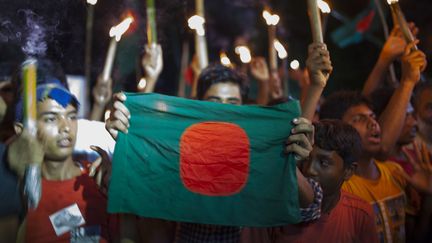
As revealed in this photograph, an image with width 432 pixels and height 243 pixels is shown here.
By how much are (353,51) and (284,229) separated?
7.43 m

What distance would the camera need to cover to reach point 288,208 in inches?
107

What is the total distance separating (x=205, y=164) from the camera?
2.79 meters

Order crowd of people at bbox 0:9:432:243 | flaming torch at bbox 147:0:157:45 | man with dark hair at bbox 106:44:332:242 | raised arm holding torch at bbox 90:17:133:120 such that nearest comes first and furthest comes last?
man with dark hair at bbox 106:44:332:242
crowd of people at bbox 0:9:432:243
flaming torch at bbox 147:0:157:45
raised arm holding torch at bbox 90:17:133:120

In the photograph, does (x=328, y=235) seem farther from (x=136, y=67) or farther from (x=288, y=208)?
(x=136, y=67)

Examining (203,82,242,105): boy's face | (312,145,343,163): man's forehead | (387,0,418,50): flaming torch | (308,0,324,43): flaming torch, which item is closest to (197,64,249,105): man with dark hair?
(203,82,242,105): boy's face

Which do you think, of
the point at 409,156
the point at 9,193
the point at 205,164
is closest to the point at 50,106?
the point at 9,193

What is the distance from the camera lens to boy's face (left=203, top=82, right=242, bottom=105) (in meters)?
3.75

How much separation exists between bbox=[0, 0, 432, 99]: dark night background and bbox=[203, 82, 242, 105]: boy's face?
0.79m

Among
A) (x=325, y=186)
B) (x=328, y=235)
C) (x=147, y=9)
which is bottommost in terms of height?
(x=328, y=235)

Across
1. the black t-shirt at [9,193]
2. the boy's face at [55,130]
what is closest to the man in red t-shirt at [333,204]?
the boy's face at [55,130]

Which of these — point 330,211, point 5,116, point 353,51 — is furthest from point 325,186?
point 353,51

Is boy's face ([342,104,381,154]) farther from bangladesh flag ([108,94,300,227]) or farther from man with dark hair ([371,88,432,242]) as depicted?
bangladesh flag ([108,94,300,227])

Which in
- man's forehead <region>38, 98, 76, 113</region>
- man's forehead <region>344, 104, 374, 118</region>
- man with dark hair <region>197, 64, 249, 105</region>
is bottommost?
man's forehead <region>38, 98, 76, 113</region>

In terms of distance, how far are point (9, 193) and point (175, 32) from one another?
3762mm
